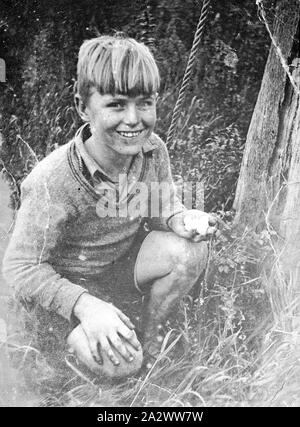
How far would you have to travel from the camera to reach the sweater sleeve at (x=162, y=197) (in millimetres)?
3586

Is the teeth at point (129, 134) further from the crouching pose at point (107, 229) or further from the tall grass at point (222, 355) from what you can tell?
the tall grass at point (222, 355)

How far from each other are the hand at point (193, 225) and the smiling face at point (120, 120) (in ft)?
1.26

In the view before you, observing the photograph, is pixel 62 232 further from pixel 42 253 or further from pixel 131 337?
pixel 131 337

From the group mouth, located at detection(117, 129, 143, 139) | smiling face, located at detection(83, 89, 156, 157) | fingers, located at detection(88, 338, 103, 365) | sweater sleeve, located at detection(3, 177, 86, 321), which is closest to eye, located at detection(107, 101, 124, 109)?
smiling face, located at detection(83, 89, 156, 157)

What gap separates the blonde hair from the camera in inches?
132

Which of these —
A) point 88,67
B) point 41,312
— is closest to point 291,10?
point 88,67

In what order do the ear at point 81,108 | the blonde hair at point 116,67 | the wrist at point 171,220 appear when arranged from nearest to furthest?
the blonde hair at point 116,67 < the ear at point 81,108 < the wrist at point 171,220

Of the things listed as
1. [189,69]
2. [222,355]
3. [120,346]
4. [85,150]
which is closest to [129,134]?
[85,150]

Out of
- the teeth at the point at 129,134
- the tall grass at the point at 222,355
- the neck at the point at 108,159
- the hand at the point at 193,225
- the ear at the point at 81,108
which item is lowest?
the tall grass at the point at 222,355

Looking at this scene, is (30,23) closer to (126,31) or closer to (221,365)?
(126,31)

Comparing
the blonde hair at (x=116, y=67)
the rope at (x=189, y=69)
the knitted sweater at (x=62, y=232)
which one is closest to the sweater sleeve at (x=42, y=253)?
the knitted sweater at (x=62, y=232)

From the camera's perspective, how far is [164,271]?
3506mm

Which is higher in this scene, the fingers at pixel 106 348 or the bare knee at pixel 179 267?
the bare knee at pixel 179 267

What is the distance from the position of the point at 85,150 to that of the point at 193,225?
611 mm
